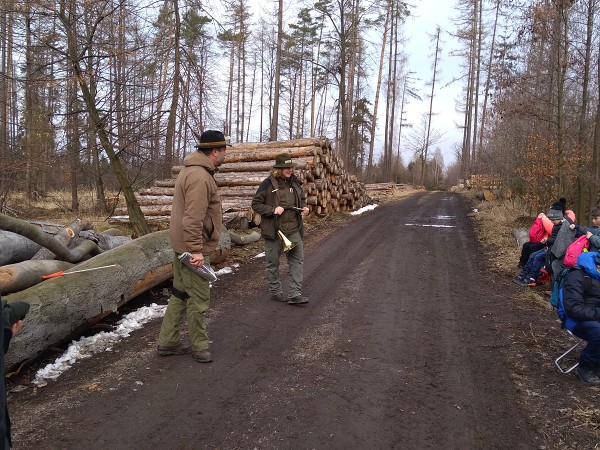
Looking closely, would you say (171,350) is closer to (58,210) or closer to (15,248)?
(15,248)

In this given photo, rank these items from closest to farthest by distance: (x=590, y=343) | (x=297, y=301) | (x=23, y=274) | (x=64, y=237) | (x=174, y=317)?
1. (x=590, y=343)
2. (x=174, y=317)
3. (x=23, y=274)
4. (x=297, y=301)
5. (x=64, y=237)

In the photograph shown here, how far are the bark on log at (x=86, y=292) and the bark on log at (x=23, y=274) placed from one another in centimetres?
52

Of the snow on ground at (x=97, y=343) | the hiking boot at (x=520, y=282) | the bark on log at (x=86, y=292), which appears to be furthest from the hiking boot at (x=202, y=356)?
the hiking boot at (x=520, y=282)

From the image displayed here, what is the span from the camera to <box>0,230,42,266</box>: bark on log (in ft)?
20.7

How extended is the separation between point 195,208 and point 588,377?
13.0ft

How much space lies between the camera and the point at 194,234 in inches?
170

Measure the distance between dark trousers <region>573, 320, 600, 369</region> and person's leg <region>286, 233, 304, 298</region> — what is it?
11.2ft

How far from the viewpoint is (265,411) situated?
3.62m

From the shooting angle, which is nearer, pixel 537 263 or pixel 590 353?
pixel 590 353

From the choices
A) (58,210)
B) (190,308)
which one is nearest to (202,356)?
(190,308)

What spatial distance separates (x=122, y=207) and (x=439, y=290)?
9490 mm

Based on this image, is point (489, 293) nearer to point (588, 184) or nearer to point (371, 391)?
point (371, 391)

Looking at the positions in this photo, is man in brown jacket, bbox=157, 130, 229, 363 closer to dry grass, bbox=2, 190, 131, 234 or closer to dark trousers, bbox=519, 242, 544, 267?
dark trousers, bbox=519, 242, 544, 267

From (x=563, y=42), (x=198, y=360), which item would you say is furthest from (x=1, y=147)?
(x=563, y=42)
